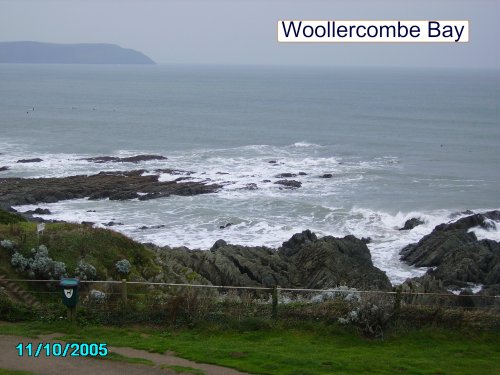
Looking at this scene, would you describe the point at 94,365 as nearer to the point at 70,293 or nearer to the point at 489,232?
the point at 70,293

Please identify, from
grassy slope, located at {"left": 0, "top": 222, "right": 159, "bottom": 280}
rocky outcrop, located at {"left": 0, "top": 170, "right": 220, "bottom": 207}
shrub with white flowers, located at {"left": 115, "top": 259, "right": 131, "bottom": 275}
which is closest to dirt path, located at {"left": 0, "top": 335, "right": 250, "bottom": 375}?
grassy slope, located at {"left": 0, "top": 222, "right": 159, "bottom": 280}

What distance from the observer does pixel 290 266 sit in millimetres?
29594

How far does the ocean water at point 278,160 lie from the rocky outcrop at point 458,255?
3.52ft

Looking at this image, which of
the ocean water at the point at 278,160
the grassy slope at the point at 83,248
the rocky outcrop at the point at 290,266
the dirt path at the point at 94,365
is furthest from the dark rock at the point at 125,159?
the dirt path at the point at 94,365

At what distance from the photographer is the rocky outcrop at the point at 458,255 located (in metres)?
28.5

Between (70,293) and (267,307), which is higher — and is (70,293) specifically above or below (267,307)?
above

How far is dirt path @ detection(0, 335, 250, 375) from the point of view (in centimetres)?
1110

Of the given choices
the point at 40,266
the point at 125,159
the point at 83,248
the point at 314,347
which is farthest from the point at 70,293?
the point at 125,159

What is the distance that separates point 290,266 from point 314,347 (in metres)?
17.2

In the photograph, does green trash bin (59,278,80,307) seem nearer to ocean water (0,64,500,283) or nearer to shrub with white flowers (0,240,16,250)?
shrub with white flowers (0,240,16,250)

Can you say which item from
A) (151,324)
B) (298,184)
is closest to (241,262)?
(151,324)

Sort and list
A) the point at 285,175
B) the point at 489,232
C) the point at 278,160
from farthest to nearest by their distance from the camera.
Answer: the point at 278,160 → the point at 285,175 → the point at 489,232

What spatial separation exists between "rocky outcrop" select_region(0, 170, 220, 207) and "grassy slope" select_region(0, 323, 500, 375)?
33085mm

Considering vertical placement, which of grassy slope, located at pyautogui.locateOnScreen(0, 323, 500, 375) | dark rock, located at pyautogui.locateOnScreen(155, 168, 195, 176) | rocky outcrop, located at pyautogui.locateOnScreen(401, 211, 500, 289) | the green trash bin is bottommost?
rocky outcrop, located at pyautogui.locateOnScreen(401, 211, 500, 289)
